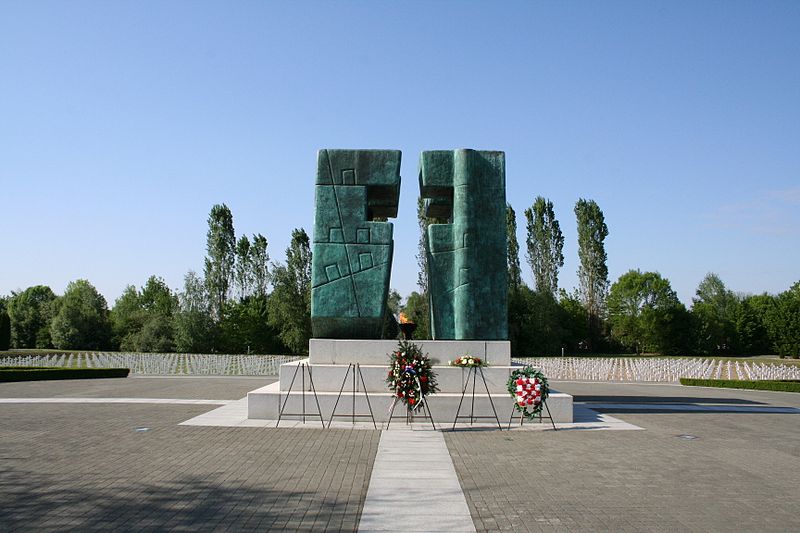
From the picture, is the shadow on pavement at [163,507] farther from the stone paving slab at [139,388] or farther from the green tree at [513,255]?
the green tree at [513,255]

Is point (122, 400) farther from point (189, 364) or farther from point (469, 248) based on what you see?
point (189, 364)

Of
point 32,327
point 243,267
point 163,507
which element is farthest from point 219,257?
point 163,507

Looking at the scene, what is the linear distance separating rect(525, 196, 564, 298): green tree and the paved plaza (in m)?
32.9

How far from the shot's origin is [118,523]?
562 centimetres

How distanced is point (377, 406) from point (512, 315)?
1294 inches

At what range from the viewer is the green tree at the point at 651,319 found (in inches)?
2137

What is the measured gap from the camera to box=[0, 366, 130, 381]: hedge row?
74.2 ft

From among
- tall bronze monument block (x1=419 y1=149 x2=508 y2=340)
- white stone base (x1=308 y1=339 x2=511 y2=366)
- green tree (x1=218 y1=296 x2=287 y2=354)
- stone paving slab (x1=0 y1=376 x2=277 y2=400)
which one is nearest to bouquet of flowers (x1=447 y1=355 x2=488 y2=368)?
white stone base (x1=308 y1=339 x2=511 y2=366)

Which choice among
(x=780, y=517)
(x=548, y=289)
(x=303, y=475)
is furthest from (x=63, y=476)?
(x=548, y=289)

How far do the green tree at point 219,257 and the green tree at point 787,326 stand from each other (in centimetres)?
4754

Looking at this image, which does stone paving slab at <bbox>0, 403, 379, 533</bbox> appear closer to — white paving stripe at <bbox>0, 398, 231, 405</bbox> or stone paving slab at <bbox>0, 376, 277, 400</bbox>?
white paving stripe at <bbox>0, 398, 231, 405</bbox>

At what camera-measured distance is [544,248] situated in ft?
155

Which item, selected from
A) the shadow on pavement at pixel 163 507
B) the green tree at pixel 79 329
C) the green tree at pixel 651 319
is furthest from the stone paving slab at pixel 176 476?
the green tree at pixel 651 319

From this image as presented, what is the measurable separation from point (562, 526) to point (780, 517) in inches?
96.0
